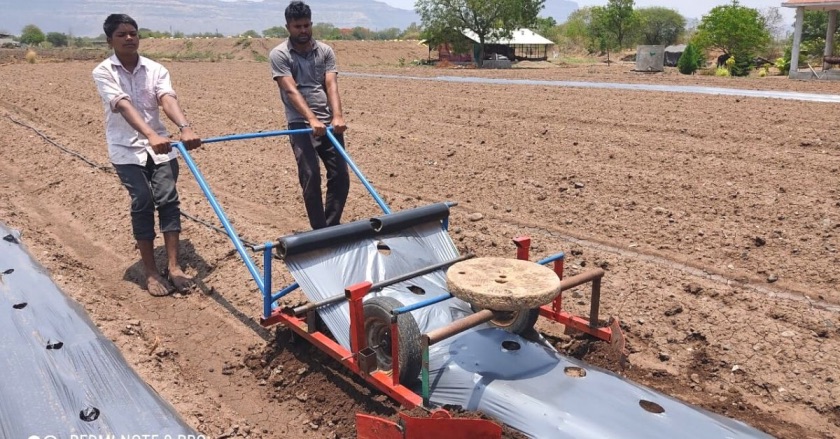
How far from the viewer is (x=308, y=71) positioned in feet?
15.8

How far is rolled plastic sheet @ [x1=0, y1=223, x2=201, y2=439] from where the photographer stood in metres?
2.99

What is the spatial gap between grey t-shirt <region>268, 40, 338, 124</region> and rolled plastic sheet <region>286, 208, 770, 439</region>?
1505 millimetres

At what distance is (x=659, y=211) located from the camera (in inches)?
237

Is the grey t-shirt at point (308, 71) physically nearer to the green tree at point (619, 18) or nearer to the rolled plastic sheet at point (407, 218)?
the rolled plastic sheet at point (407, 218)

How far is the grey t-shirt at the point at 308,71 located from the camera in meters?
4.67

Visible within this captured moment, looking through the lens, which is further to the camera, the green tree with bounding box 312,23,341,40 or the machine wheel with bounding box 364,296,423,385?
the green tree with bounding box 312,23,341,40

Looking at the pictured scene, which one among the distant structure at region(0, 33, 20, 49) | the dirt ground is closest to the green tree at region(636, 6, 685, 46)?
the distant structure at region(0, 33, 20, 49)

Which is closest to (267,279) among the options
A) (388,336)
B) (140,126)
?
(388,336)

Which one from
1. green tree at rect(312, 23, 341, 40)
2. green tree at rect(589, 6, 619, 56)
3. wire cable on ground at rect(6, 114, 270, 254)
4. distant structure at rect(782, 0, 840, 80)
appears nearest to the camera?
wire cable on ground at rect(6, 114, 270, 254)

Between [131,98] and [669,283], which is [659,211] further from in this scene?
[131,98]

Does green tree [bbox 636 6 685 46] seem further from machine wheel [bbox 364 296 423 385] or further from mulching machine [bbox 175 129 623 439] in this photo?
machine wheel [bbox 364 296 423 385]

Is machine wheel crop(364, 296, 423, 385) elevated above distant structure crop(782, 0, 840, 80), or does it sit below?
below

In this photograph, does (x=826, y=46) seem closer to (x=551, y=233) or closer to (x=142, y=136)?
(x=551, y=233)

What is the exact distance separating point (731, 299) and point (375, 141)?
6368mm
